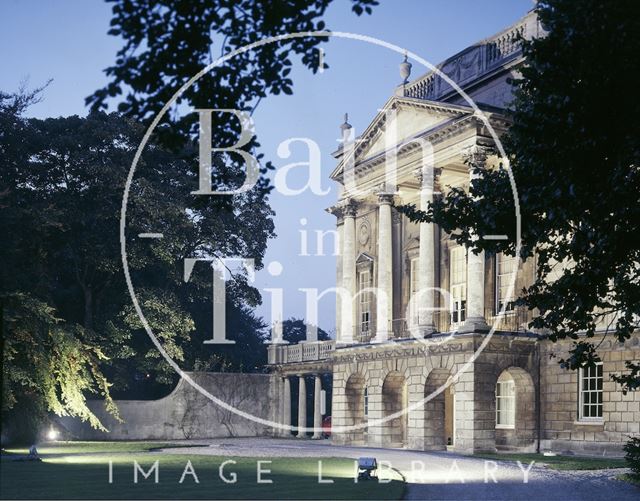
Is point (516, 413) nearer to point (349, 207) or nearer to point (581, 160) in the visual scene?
point (349, 207)

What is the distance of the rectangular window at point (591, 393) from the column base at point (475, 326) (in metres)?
3.84

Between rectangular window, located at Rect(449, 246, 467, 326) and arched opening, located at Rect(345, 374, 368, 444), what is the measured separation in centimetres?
576

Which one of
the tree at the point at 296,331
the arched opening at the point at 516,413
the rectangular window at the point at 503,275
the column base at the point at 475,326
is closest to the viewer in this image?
the column base at the point at 475,326

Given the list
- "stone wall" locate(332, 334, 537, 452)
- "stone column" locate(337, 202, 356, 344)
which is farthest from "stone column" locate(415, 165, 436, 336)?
"stone column" locate(337, 202, 356, 344)

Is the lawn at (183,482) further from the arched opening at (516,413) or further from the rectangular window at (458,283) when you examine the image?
the rectangular window at (458,283)

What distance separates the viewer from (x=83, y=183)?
4475 centimetres

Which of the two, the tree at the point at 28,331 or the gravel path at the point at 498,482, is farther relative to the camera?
the tree at the point at 28,331

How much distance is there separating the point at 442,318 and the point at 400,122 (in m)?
8.91

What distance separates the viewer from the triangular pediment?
3912 centimetres

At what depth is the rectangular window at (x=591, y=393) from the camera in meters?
34.4

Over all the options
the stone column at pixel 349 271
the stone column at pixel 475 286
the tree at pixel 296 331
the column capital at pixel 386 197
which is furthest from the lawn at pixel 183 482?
the tree at pixel 296 331

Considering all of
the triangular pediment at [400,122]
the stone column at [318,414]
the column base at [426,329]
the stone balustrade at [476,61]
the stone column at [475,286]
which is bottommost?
the stone column at [318,414]

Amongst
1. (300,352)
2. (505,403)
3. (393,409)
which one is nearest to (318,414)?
(300,352)
